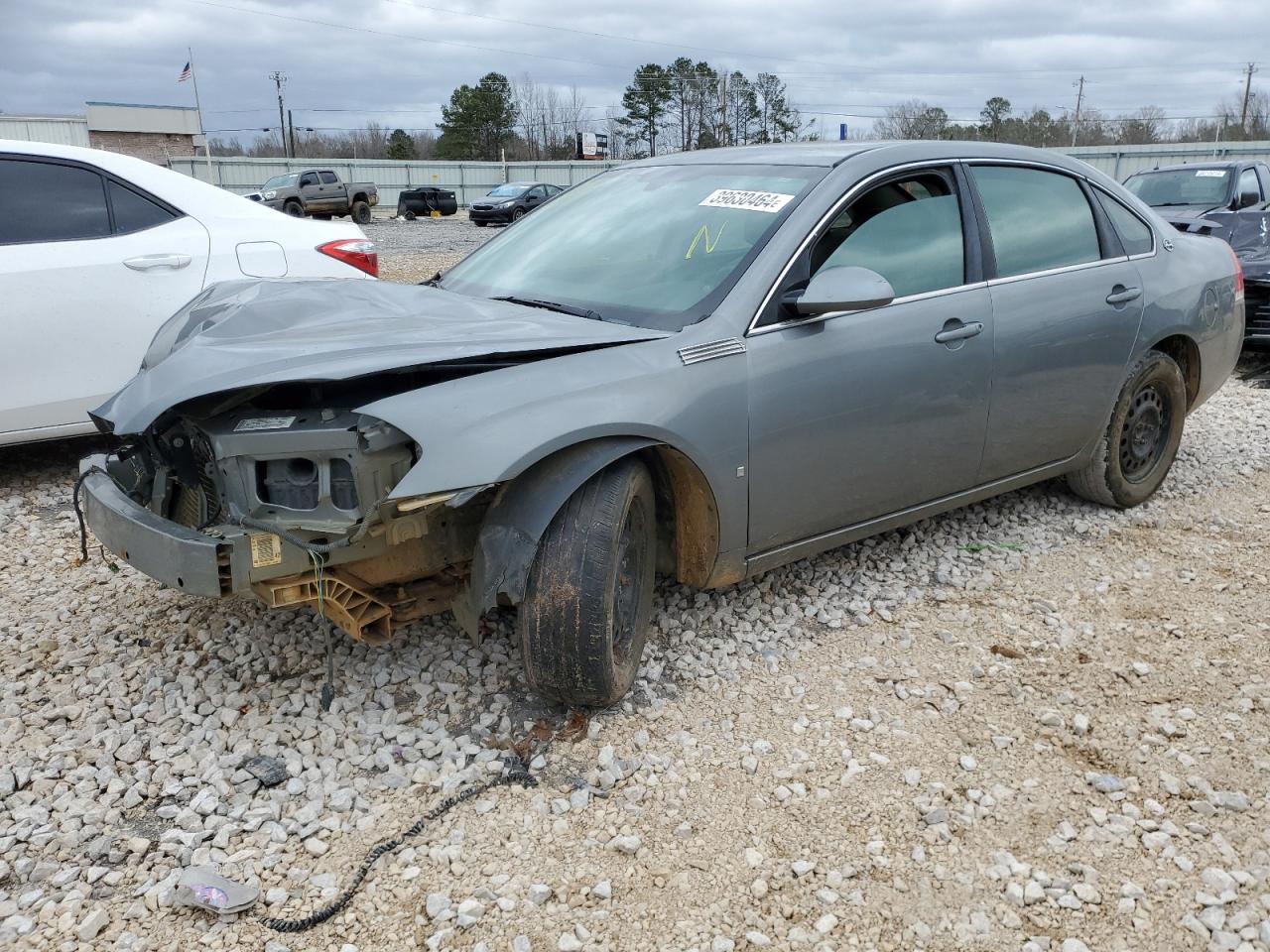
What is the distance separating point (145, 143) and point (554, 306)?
51373mm

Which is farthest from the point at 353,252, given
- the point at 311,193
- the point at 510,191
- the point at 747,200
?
the point at 510,191

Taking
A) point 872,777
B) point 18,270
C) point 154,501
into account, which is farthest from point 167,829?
point 18,270

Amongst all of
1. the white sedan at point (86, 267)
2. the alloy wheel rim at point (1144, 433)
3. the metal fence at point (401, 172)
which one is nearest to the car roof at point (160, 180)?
the white sedan at point (86, 267)

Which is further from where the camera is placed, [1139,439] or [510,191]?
[510,191]

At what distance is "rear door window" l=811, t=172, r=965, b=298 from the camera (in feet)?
11.4

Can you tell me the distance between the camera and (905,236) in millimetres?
3699

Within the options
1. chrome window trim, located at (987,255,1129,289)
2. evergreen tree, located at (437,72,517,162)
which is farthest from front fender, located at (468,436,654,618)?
evergreen tree, located at (437,72,517,162)

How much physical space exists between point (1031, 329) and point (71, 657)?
3.70 m

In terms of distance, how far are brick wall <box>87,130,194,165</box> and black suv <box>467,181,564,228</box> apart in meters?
21.2

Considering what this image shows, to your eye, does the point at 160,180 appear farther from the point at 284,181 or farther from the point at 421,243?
the point at 284,181

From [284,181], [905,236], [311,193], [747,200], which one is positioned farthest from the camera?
[311,193]

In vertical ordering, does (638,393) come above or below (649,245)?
below

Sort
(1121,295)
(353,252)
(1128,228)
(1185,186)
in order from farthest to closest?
(1185,186) < (353,252) < (1128,228) < (1121,295)

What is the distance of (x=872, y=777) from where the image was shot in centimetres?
283
